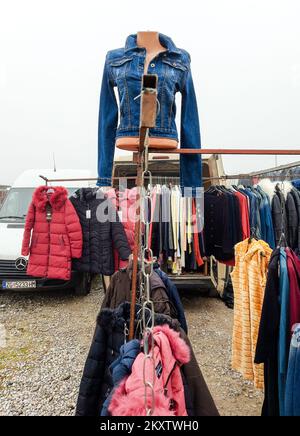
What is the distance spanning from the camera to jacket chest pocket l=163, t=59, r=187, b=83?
1.90m

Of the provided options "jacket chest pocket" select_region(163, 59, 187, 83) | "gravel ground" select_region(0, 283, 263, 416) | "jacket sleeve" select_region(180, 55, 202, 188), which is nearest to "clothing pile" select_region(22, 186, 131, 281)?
"gravel ground" select_region(0, 283, 263, 416)

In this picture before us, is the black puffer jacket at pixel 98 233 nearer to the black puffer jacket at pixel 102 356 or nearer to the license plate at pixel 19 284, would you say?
the license plate at pixel 19 284

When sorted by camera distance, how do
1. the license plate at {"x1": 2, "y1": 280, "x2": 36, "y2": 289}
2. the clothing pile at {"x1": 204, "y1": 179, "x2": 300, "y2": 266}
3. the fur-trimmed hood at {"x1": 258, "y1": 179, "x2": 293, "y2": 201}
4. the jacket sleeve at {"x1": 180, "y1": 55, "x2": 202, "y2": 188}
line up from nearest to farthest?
the jacket sleeve at {"x1": 180, "y1": 55, "x2": 202, "y2": 188}, the clothing pile at {"x1": 204, "y1": 179, "x2": 300, "y2": 266}, the fur-trimmed hood at {"x1": 258, "y1": 179, "x2": 293, "y2": 201}, the license plate at {"x1": 2, "y1": 280, "x2": 36, "y2": 289}

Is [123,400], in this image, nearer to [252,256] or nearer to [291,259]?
[291,259]

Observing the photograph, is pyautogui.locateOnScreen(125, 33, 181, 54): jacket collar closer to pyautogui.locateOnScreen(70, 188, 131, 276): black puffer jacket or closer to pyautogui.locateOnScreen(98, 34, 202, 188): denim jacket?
pyautogui.locateOnScreen(98, 34, 202, 188): denim jacket

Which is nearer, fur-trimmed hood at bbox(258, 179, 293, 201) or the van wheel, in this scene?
fur-trimmed hood at bbox(258, 179, 293, 201)

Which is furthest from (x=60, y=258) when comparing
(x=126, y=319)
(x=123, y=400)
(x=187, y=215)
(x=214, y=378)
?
(x=123, y=400)

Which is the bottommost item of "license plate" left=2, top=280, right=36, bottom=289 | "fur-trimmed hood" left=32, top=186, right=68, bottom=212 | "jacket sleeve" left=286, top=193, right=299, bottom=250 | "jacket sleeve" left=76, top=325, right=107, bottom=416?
Result: "license plate" left=2, top=280, right=36, bottom=289

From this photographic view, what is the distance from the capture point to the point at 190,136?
2.12m

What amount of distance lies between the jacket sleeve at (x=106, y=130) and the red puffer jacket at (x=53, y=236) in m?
1.94

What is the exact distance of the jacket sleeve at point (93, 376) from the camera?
5.27 ft

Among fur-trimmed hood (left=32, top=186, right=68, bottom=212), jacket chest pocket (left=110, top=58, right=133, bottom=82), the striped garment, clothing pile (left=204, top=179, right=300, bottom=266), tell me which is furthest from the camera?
fur-trimmed hood (left=32, top=186, right=68, bottom=212)

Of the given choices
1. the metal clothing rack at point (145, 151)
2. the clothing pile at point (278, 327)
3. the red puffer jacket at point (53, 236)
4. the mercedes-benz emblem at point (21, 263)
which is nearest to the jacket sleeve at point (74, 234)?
the red puffer jacket at point (53, 236)

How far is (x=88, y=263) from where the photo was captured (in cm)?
403
